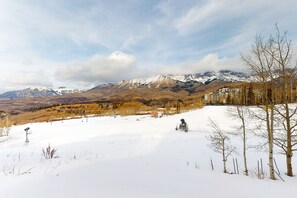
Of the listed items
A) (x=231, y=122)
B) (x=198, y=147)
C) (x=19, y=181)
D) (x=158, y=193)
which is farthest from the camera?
(x=231, y=122)

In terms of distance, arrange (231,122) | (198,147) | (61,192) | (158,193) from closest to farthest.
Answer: (61,192) < (158,193) < (198,147) < (231,122)

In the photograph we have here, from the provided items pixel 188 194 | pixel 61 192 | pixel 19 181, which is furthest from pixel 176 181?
pixel 19 181

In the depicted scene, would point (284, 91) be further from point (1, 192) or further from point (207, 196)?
point (1, 192)

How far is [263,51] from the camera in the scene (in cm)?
1368

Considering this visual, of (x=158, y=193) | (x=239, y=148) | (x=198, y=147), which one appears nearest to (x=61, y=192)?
(x=158, y=193)

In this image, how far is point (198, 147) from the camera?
2319 cm

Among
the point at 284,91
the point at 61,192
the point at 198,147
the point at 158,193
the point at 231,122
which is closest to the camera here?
the point at 61,192

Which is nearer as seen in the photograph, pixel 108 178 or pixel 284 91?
pixel 108 178

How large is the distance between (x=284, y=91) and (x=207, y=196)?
9.51 metres

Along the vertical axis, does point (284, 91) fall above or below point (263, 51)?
below

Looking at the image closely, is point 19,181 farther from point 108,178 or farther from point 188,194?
point 188,194

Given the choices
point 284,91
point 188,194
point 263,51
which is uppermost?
point 263,51

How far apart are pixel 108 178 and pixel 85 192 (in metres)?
2.04

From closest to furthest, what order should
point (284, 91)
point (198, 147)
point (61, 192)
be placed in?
point (61, 192), point (284, 91), point (198, 147)
